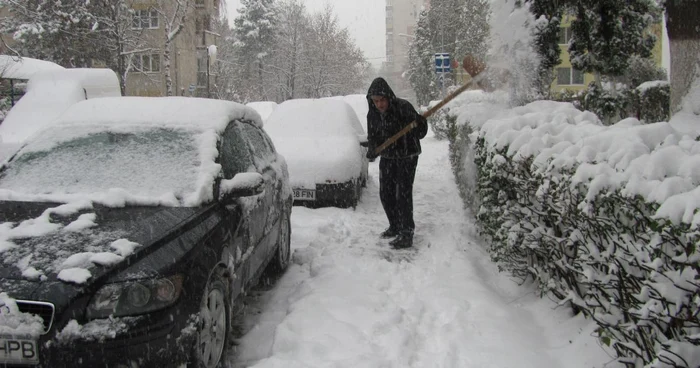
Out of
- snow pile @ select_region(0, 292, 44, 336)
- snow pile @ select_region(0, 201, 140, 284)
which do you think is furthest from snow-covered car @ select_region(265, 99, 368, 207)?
snow pile @ select_region(0, 292, 44, 336)

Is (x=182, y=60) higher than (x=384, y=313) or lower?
higher

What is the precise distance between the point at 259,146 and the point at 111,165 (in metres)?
1.49

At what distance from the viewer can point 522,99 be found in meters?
8.20

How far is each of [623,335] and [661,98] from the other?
37.4ft

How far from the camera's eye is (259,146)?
5031 mm

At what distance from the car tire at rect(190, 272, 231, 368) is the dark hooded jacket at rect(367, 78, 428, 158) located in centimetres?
330

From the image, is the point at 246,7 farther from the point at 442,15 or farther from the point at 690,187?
the point at 690,187

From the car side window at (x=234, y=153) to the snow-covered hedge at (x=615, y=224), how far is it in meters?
1.87

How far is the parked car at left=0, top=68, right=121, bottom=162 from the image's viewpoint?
12945 millimetres

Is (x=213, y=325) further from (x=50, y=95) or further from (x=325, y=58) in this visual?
(x=325, y=58)

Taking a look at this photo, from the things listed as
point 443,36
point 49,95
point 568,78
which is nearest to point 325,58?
point 443,36

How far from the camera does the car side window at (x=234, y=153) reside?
4.01 metres

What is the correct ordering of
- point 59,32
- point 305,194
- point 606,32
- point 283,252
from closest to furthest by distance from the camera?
point 283,252 < point 305,194 < point 606,32 < point 59,32

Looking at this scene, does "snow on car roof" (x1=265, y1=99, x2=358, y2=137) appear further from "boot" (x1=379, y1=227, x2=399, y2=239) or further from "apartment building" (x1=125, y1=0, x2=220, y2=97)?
"apartment building" (x1=125, y1=0, x2=220, y2=97)
